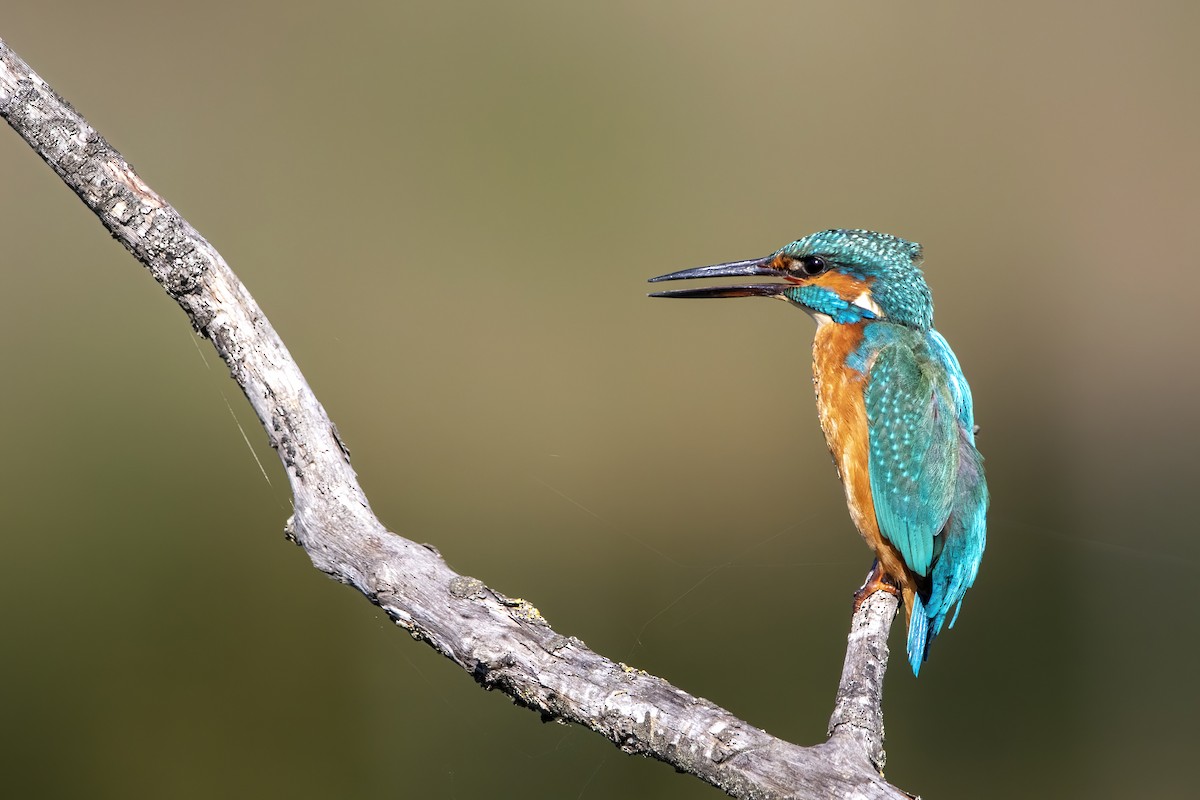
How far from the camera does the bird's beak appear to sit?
56.5 inches

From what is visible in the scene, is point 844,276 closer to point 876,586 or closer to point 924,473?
point 924,473

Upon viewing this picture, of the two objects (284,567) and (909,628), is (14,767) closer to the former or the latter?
(284,567)

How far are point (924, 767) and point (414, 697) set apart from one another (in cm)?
129

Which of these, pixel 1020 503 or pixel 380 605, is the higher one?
pixel 1020 503

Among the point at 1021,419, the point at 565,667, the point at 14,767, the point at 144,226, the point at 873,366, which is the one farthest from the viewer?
the point at 1021,419

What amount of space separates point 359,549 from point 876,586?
76 cm

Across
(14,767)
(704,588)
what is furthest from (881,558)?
(14,767)

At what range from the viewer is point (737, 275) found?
1475mm

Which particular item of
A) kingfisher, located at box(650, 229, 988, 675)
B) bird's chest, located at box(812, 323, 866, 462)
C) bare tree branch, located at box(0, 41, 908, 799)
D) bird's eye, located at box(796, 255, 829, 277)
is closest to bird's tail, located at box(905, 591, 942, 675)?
kingfisher, located at box(650, 229, 988, 675)

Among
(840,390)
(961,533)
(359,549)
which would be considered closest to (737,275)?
(840,390)

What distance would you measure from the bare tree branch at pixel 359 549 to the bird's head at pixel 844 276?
1.76ft

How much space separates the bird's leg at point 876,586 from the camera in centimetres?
143

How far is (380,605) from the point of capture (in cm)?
100

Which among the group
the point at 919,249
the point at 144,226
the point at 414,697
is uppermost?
the point at 919,249
